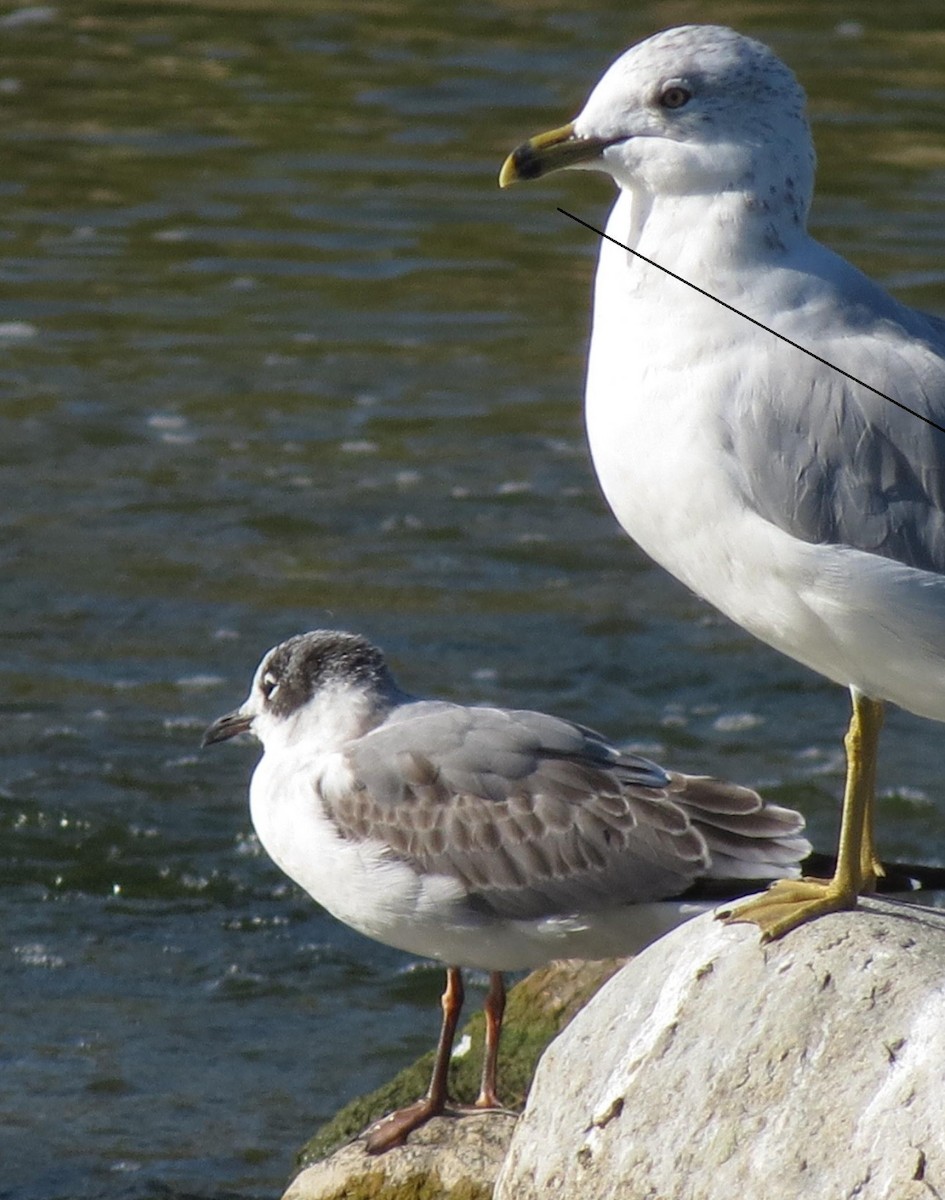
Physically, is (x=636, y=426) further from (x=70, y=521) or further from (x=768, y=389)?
(x=70, y=521)

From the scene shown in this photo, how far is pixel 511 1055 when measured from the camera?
258 inches

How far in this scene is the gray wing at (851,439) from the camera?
4836 mm

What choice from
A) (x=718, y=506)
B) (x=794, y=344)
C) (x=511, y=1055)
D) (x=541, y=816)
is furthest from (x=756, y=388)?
(x=511, y=1055)

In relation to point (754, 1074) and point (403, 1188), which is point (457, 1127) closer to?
point (403, 1188)

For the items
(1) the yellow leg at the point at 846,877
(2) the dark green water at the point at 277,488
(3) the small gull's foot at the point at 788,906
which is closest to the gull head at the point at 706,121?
(1) the yellow leg at the point at 846,877

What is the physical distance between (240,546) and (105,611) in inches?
35.7

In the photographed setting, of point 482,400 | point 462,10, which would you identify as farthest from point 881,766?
point 462,10

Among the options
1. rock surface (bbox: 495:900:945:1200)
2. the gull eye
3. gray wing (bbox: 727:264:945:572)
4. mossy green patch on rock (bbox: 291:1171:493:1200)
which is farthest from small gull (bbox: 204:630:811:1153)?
the gull eye

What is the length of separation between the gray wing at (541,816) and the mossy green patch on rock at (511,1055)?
0.45 metres

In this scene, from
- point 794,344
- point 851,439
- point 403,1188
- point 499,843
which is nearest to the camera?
point 794,344

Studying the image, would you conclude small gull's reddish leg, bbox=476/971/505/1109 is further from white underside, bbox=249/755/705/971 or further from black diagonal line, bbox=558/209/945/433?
black diagonal line, bbox=558/209/945/433

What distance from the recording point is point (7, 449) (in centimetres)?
1188

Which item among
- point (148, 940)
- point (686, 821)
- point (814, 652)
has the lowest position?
point (148, 940)

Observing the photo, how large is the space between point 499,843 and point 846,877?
4.40ft
